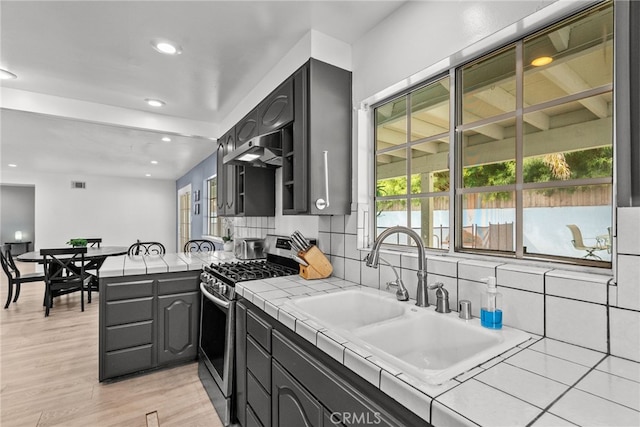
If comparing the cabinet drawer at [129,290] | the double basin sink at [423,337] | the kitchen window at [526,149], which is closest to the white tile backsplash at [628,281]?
the kitchen window at [526,149]

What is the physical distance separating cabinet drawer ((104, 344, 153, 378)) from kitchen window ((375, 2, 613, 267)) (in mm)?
2268

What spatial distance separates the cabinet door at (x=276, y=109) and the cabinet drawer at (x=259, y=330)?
1.24 m

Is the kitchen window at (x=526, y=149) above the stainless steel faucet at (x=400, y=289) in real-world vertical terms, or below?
above

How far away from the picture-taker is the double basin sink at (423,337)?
0.87m

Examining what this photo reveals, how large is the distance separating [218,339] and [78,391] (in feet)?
3.95

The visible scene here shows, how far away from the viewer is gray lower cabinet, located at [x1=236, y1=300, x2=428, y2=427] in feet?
2.73

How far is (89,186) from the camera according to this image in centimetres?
788

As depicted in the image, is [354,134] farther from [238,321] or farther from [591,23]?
[238,321]

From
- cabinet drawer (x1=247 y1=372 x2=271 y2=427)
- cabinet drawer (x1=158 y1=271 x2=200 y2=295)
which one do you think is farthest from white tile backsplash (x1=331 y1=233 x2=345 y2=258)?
cabinet drawer (x1=158 y1=271 x2=200 y2=295)

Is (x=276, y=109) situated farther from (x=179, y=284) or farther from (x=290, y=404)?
(x=290, y=404)

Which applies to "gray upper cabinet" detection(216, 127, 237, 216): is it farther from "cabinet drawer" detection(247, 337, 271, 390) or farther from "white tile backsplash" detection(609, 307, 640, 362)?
"white tile backsplash" detection(609, 307, 640, 362)

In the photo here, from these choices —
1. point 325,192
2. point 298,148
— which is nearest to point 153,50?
point 298,148

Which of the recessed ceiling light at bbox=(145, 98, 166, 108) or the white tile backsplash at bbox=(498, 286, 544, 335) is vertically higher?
the recessed ceiling light at bbox=(145, 98, 166, 108)

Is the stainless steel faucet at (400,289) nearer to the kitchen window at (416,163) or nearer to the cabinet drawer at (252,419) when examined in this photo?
the kitchen window at (416,163)
